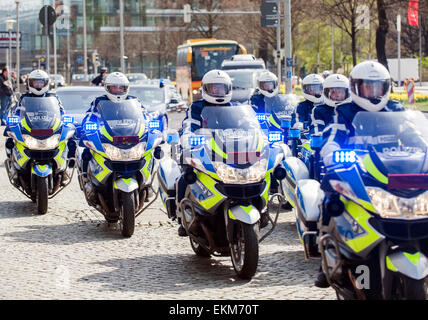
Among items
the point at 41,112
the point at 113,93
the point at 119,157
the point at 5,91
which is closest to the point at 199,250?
the point at 119,157

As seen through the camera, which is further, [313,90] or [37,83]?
[37,83]

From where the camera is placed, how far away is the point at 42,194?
38.6ft

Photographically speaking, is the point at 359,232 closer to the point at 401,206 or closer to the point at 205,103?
the point at 401,206

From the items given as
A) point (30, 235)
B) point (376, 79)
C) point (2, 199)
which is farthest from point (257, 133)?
point (2, 199)

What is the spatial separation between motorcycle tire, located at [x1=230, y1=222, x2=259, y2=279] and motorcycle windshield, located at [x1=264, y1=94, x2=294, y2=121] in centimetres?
557

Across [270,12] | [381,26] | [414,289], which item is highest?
[270,12]

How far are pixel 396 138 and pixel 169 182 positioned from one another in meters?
3.46

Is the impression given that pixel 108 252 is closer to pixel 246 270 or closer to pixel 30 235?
pixel 30 235

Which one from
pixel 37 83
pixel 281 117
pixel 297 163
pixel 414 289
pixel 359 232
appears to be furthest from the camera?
pixel 281 117

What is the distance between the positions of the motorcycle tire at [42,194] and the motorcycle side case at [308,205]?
18.5 ft

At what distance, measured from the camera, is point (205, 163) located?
7801 millimetres

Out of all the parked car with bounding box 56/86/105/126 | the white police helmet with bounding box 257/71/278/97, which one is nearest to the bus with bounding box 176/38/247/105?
the parked car with bounding box 56/86/105/126

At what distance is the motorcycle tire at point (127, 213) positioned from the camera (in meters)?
9.84

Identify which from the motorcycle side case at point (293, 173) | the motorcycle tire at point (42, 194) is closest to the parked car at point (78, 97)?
the motorcycle tire at point (42, 194)
